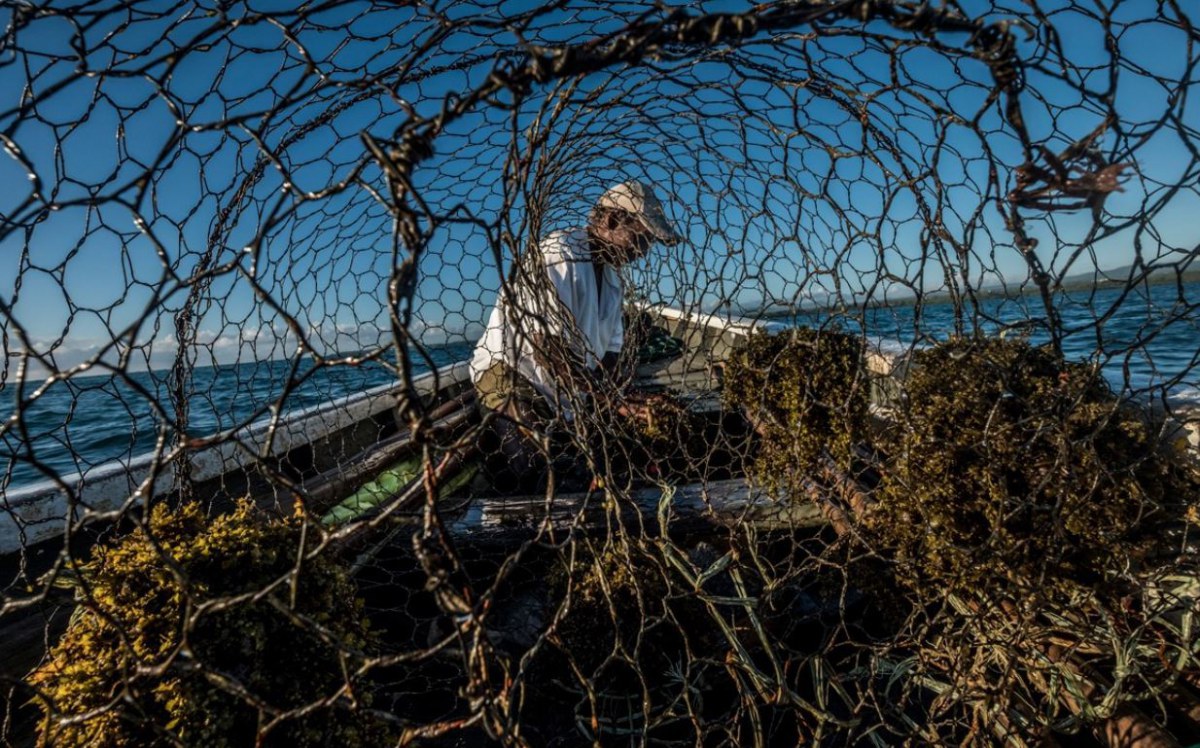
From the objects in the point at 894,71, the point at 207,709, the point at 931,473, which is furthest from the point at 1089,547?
the point at 207,709

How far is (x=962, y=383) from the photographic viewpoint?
1.25 m

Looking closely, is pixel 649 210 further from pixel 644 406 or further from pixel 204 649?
pixel 204 649

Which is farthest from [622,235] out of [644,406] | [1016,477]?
[1016,477]

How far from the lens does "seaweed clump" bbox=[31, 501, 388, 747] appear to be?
0.76m

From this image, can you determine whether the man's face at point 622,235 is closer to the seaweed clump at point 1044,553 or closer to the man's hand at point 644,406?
the man's hand at point 644,406

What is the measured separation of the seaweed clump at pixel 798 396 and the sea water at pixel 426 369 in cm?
14

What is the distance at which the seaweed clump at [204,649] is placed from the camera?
0.76 metres

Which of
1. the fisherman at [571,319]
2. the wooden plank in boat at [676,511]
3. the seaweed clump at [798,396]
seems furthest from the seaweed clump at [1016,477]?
the fisherman at [571,319]

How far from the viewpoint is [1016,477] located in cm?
112

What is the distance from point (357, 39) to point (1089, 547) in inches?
80.0

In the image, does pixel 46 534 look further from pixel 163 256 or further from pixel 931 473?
pixel 931 473

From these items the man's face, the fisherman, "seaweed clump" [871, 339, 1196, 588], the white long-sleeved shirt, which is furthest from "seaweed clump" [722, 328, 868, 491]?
the man's face

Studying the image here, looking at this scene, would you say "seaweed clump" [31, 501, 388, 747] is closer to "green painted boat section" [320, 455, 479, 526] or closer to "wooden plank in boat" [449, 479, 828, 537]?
"wooden plank in boat" [449, 479, 828, 537]

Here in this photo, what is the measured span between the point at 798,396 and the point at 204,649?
1463 millimetres
